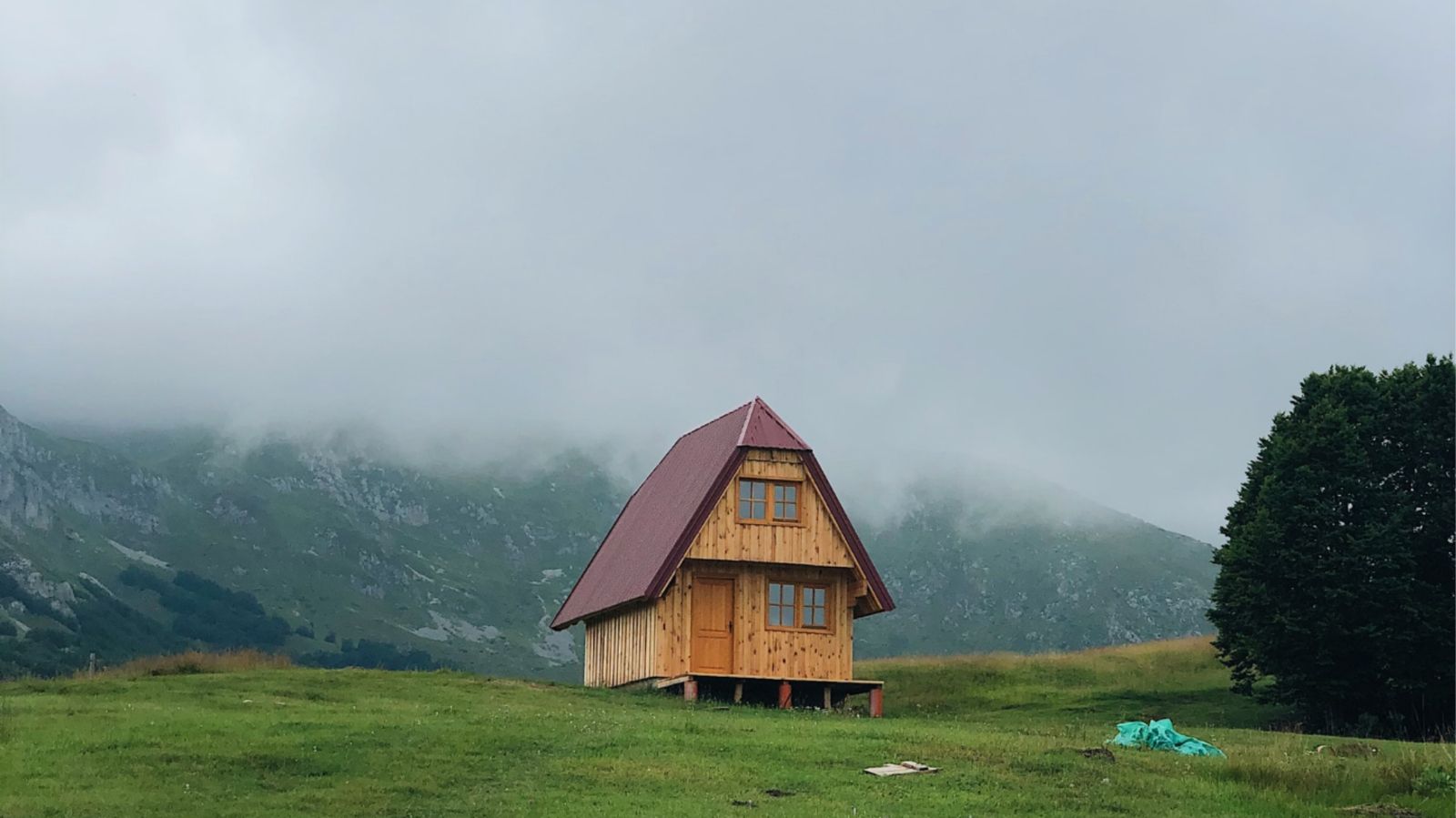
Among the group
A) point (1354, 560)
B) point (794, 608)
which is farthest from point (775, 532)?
point (1354, 560)

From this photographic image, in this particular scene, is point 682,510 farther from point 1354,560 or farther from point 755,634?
point 1354,560

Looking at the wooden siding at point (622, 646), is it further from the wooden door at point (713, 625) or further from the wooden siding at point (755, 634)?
the wooden door at point (713, 625)

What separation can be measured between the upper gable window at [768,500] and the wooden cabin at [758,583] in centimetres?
3

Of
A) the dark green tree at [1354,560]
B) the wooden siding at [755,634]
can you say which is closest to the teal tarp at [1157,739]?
the wooden siding at [755,634]

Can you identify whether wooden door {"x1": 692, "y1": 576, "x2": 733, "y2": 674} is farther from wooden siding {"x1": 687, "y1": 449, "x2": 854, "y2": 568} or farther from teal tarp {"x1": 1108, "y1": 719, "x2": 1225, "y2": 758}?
teal tarp {"x1": 1108, "y1": 719, "x2": 1225, "y2": 758}

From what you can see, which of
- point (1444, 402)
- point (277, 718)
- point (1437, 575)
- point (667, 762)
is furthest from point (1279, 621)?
point (277, 718)

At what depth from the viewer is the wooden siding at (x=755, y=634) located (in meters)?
43.8

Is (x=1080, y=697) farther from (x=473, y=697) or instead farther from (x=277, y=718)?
(x=277, y=718)

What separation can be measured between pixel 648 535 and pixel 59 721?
70.8 feet

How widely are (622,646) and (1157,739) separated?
67.6 feet

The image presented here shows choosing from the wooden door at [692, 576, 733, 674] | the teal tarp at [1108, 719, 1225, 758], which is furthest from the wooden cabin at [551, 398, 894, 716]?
the teal tarp at [1108, 719, 1225, 758]

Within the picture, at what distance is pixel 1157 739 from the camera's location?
31453mm

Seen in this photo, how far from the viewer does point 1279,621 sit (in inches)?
1834

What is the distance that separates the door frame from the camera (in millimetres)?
43719
